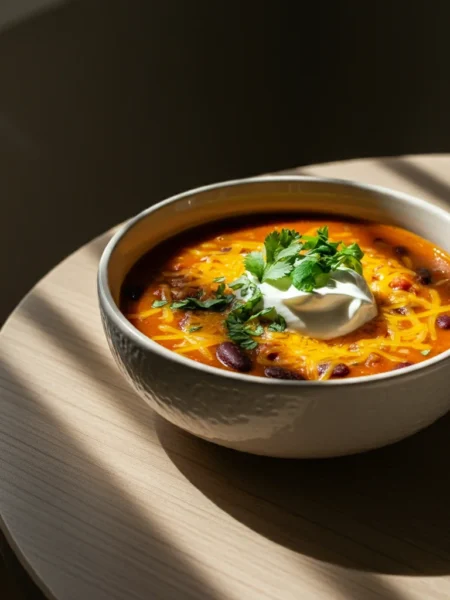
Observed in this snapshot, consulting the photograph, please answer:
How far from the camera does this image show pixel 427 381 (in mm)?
909

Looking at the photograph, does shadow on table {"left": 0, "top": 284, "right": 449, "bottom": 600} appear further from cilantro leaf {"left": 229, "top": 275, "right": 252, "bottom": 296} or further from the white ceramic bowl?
cilantro leaf {"left": 229, "top": 275, "right": 252, "bottom": 296}

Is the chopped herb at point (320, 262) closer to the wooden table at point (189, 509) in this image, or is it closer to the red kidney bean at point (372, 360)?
the red kidney bean at point (372, 360)

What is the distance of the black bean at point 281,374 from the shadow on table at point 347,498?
0.42ft

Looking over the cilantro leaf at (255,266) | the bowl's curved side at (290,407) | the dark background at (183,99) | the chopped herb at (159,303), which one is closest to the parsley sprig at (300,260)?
the cilantro leaf at (255,266)

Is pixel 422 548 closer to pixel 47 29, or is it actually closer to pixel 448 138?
pixel 47 29

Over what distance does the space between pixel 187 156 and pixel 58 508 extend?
2222 mm

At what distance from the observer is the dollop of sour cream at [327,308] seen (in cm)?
106

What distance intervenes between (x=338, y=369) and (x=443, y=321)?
0.63 ft

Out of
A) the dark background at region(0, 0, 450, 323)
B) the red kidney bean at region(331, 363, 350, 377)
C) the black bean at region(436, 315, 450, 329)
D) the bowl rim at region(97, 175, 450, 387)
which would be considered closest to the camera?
the bowl rim at region(97, 175, 450, 387)

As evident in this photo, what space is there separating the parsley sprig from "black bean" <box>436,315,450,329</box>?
126 mm

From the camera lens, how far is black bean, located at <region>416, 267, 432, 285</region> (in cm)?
119

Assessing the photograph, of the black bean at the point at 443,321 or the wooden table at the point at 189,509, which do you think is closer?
the wooden table at the point at 189,509

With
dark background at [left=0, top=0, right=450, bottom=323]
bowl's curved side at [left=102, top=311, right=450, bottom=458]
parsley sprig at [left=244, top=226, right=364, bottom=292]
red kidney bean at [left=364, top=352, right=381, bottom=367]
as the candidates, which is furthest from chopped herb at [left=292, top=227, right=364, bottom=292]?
dark background at [left=0, top=0, right=450, bottom=323]

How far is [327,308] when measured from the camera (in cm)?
107
